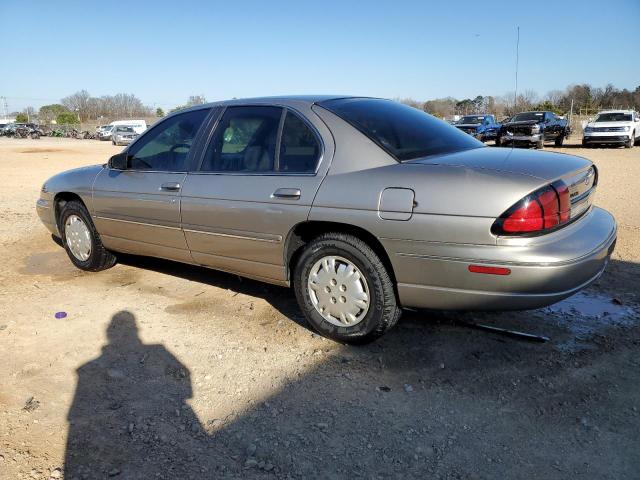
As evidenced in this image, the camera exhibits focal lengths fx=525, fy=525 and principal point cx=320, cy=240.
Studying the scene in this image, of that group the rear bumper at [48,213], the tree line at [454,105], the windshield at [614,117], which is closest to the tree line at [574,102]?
the tree line at [454,105]

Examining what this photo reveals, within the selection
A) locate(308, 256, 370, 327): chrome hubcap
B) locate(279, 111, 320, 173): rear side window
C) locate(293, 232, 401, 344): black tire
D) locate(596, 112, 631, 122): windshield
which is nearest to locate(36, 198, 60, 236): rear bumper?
locate(279, 111, 320, 173): rear side window

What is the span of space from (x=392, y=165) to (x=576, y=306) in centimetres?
202

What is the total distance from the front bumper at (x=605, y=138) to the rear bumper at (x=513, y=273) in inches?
868

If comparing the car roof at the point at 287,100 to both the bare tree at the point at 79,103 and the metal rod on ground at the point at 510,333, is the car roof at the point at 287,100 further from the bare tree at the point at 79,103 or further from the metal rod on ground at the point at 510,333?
the bare tree at the point at 79,103

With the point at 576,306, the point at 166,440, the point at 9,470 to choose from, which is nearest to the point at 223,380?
the point at 166,440

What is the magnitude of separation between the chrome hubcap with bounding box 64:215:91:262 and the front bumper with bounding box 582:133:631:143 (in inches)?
889

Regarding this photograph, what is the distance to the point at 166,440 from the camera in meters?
2.55

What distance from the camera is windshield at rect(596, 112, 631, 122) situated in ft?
75.2

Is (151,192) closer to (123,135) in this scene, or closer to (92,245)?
(92,245)

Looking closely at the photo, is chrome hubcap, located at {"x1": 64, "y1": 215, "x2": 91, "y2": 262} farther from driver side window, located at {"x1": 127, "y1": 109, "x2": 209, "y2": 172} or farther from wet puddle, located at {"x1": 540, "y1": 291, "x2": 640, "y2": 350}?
wet puddle, located at {"x1": 540, "y1": 291, "x2": 640, "y2": 350}

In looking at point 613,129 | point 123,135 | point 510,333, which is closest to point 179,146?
point 510,333

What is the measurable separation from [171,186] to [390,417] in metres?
2.55

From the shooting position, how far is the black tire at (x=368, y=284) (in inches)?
128

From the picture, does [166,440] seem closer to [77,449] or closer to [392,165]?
[77,449]
